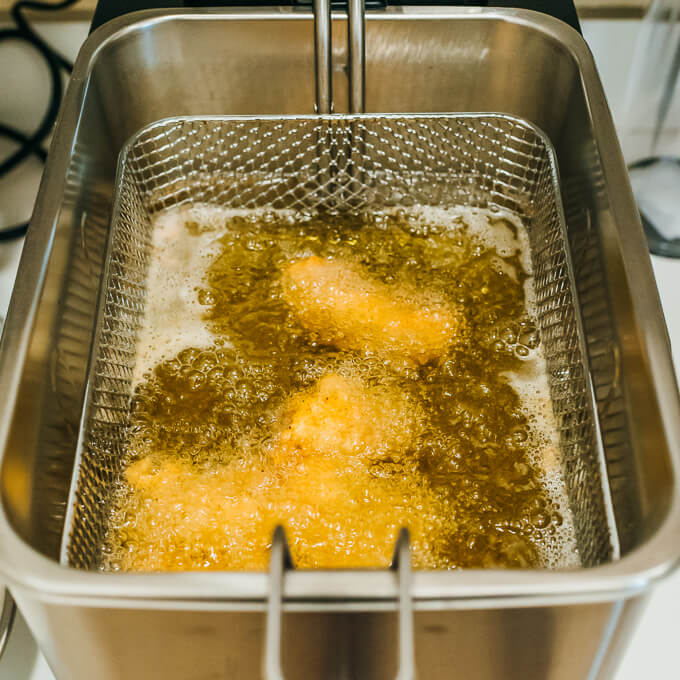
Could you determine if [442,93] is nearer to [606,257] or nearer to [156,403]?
[606,257]

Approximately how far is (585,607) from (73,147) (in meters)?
0.59

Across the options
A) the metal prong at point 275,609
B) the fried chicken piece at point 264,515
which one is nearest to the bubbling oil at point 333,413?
the fried chicken piece at point 264,515

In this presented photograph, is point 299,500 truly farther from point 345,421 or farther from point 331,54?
point 331,54

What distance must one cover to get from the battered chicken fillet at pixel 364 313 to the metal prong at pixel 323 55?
175 millimetres

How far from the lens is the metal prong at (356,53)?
759 mm

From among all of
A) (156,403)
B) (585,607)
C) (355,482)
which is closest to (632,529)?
(585,607)

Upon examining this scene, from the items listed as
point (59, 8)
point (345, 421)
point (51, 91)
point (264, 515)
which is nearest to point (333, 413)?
point (345, 421)

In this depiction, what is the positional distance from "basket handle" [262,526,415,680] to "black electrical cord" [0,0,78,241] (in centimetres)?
63

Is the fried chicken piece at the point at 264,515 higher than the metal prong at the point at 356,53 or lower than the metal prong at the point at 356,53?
lower

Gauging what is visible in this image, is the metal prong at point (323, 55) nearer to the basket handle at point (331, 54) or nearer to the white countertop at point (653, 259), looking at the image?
the basket handle at point (331, 54)

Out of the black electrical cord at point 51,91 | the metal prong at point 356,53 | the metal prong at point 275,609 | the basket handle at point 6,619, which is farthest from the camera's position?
the black electrical cord at point 51,91

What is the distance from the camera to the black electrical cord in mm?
955

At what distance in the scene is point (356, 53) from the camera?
0.79 m

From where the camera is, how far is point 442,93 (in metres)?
0.87
